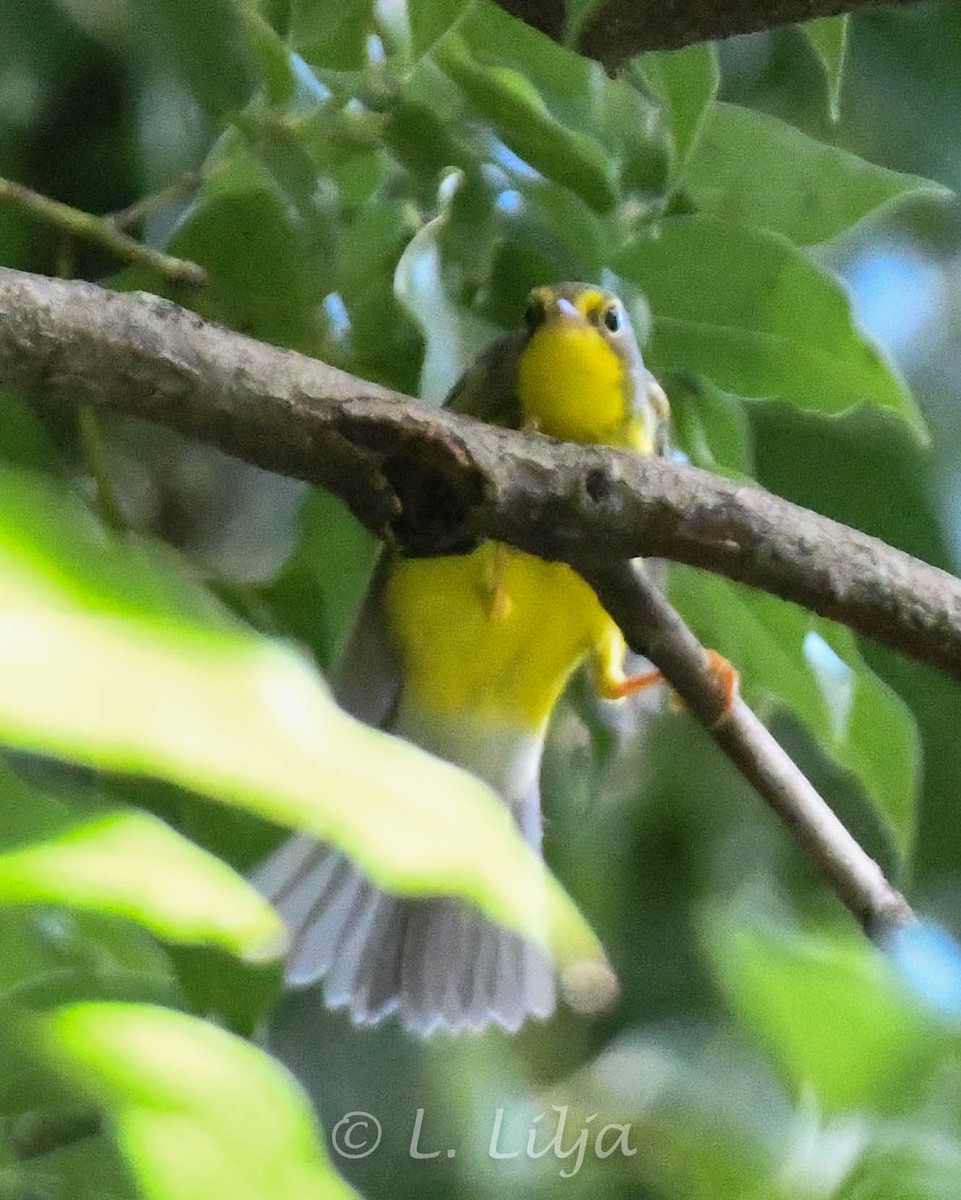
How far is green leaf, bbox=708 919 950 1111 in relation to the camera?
0.26m

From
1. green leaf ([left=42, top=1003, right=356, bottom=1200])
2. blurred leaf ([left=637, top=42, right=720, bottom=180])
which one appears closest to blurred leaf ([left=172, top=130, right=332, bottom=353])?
blurred leaf ([left=637, top=42, right=720, bottom=180])

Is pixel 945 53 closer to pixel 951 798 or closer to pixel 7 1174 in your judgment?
pixel 951 798

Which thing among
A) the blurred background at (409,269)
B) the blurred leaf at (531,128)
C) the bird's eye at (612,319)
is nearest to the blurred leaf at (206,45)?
the blurred background at (409,269)

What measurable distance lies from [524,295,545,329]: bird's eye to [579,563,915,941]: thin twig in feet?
0.79

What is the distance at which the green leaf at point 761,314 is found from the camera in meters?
0.86

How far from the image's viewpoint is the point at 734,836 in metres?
1.60

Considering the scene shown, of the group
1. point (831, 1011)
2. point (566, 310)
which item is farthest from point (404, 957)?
point (831, 1011)

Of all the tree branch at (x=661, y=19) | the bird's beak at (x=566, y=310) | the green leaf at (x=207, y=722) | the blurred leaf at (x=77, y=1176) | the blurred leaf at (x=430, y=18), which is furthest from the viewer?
the bird's beak at (x=566, y=310)

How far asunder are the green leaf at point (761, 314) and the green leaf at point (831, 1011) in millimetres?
640

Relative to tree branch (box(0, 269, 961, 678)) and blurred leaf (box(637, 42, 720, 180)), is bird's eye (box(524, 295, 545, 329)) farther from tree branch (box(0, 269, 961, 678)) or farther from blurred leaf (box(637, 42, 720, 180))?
tree branch (box(0, 269, 961, 678))

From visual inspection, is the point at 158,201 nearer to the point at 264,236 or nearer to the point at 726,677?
the point at 264,236

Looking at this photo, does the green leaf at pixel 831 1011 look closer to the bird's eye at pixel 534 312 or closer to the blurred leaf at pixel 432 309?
the blurred leaf at pixel 432 309

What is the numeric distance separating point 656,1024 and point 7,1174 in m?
1.09

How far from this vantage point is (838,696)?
906 mm
